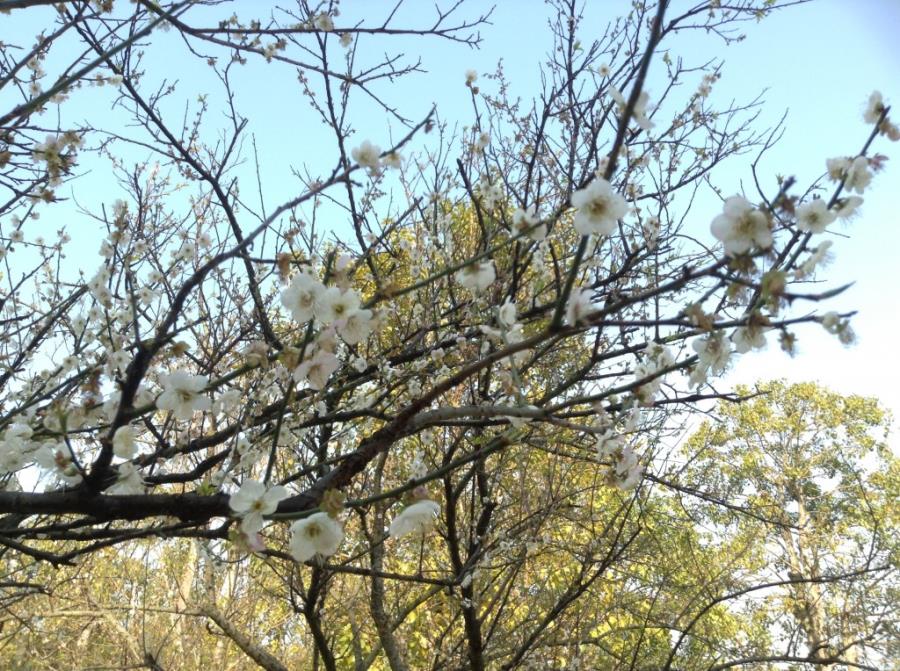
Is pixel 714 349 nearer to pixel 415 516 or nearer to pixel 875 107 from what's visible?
pixel 875 107

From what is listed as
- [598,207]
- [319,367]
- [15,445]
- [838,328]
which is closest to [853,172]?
[838,328]

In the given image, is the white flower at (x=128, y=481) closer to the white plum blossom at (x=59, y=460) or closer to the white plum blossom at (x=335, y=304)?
the white plum blossom at (x=59, y=460)

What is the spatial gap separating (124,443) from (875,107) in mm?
2007

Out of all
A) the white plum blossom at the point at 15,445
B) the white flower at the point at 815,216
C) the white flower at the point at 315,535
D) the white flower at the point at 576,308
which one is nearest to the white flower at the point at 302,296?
the white flower at the point at 315,535

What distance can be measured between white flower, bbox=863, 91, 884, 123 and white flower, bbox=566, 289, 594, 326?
87 centimetres

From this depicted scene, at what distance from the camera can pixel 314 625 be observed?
3.46 metres

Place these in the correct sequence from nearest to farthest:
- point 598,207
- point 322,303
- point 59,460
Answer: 1. point 598,207
2. point 322,303
3. point 59,460

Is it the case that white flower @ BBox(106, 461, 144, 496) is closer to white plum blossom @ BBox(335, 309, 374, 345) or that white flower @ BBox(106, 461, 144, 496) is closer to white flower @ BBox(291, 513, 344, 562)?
white flower @ BBox(291, 513, 344, 562)

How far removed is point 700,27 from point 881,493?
42.2 feet

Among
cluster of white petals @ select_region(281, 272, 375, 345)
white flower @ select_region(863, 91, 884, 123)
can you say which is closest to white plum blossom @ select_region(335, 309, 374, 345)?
cluster of white petals @ select_region(281, 272, 375, 345)

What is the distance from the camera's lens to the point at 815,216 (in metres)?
1.34

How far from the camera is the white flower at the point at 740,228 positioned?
1110mm

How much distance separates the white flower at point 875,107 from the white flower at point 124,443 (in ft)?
6.45

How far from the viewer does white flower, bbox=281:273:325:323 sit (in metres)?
1.36
